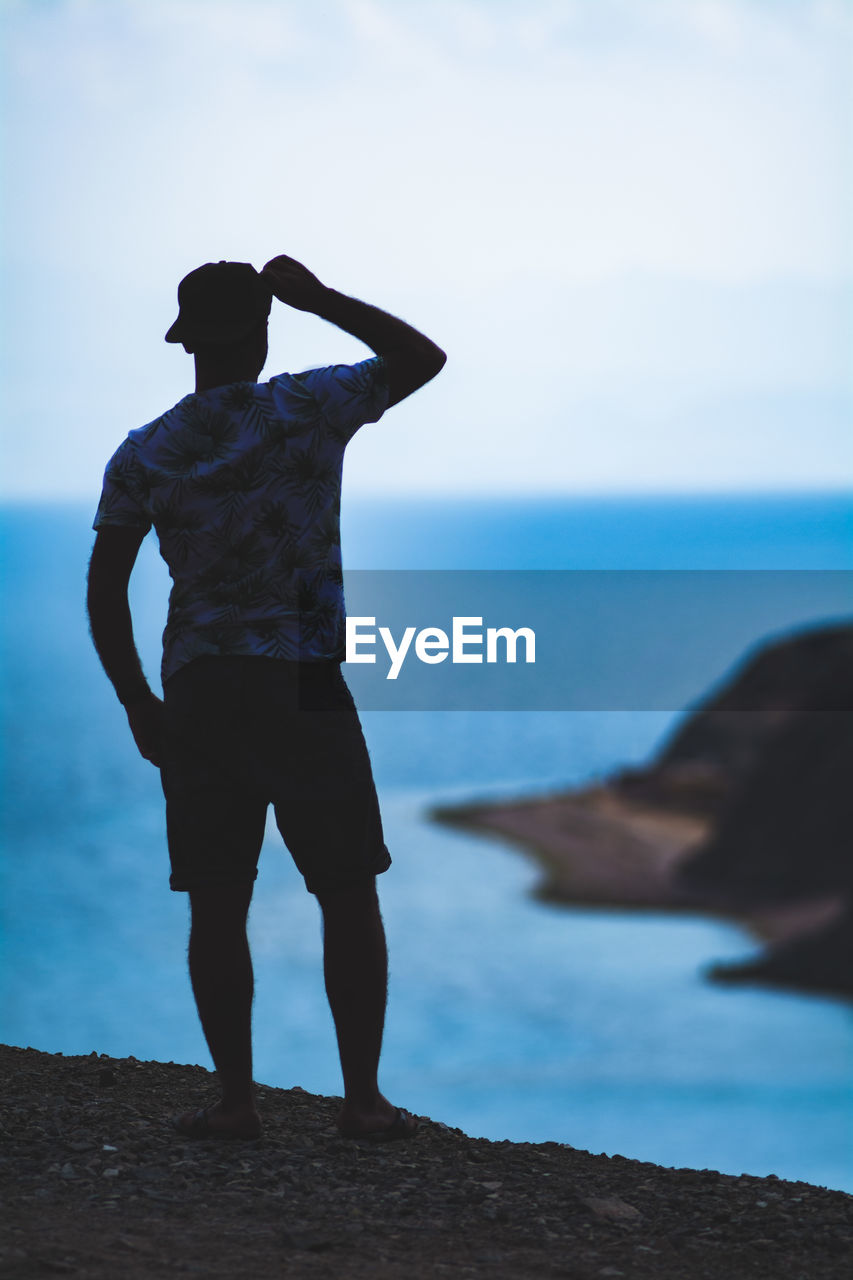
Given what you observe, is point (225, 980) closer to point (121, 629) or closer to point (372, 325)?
point (121, 629)

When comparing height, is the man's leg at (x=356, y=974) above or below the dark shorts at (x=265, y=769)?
below

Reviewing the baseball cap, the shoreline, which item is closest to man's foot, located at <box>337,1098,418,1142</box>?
the baseball cap

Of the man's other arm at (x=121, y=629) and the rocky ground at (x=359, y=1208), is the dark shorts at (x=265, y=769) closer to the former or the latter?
the man's other arm at (x=121, y=629)

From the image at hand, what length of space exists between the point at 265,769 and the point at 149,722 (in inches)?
15.0

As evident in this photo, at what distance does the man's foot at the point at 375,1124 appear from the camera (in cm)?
443

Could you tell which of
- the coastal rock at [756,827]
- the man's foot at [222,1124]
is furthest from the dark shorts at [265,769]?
the coastal rock at [756,827]

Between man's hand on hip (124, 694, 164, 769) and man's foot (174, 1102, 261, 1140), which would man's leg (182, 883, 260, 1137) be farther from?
man's hand on hip (124, 694, 164, 769)

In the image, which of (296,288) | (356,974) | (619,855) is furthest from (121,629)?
(619,855)

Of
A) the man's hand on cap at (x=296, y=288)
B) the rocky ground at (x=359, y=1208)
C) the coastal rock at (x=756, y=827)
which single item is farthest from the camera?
the coastal rock at (x=756, y=827)

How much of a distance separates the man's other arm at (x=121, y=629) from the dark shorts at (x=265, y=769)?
0.09m

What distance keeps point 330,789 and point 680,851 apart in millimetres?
42462

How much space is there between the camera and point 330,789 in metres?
4.16

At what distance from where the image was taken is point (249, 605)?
4.12 meters

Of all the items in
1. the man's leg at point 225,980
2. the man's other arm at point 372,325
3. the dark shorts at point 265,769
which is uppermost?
the man's other arm at point 372,325
